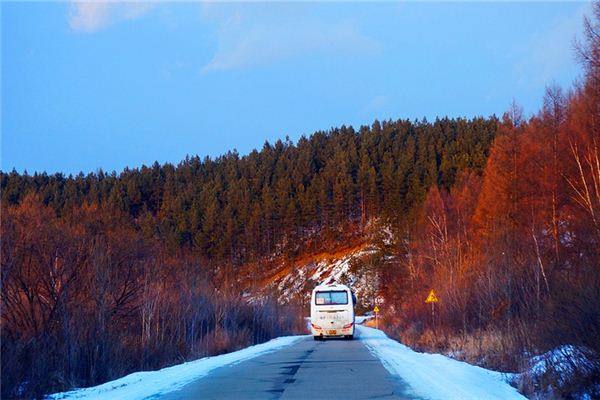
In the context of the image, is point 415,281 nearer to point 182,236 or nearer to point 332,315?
point 332,315

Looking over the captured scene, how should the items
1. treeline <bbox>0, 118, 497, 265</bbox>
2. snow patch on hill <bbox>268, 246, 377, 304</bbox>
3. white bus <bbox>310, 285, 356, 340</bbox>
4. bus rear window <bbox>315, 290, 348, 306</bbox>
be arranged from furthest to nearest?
1. treeline <bbox>0, 118, 497, 265</bbox>
2. snow patch on hill <bbox>268, 246, 377, 304</bbox>
3. bus rear window <bbox>315, 290, 348, 306</bbox>
4. white bus <bbox>310, 285, 356, 340</bbox>

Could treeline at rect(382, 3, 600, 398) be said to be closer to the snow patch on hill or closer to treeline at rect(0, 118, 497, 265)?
the snow patch on hill

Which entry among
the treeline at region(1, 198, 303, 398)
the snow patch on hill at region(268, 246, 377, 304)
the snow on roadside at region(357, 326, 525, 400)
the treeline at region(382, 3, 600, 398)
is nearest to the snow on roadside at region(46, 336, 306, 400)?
the treeline at region(1, 198, 303, 398)

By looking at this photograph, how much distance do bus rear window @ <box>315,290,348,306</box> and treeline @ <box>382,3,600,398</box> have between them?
428cm

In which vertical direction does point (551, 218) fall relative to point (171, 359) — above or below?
above

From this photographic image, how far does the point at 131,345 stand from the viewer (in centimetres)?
2094

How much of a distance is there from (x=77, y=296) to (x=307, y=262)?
85.8 metres

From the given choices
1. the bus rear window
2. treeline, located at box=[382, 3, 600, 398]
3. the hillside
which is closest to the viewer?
treeline, located at box=[382, 3, 600, 398]

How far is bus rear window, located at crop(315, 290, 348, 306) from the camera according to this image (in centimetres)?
3734

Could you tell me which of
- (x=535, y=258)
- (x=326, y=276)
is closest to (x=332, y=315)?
(x=535, y=258)

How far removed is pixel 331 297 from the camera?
37625mm

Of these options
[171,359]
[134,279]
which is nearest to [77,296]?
[171,359]

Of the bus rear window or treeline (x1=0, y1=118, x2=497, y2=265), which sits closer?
the bus rear window

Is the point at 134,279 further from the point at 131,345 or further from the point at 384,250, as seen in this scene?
the point at 384,250
